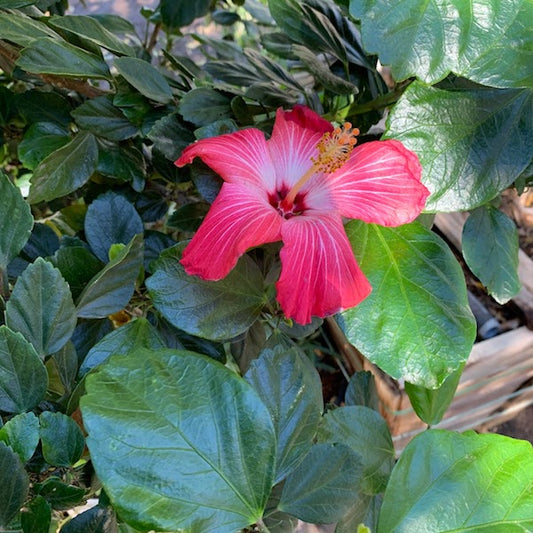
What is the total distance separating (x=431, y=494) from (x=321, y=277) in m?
0.17

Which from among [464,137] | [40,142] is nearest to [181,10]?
[40,142]

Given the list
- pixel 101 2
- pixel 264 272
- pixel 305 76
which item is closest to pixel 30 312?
pixel 264 272

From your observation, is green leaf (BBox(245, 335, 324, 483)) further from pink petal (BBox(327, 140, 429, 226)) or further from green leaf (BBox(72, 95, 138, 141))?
green leaf (BBox(72, 95, 138, 141))

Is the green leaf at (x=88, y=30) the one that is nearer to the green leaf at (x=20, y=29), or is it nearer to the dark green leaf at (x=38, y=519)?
the green leaf at (x=20, y=29)

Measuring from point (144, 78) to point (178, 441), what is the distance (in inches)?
16.5

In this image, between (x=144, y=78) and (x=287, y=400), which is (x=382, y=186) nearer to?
(x=287, y=400)

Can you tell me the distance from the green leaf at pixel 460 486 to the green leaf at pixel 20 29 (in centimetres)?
50

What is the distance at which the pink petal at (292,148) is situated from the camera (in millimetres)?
596

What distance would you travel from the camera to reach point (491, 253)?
0.67 meters

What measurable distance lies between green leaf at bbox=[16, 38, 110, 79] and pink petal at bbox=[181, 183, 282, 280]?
8.2 inches

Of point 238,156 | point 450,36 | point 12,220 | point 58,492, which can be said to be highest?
point 450,36

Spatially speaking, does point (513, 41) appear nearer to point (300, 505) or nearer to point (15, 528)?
point (300, 505)

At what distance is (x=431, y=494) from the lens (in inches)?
17.2

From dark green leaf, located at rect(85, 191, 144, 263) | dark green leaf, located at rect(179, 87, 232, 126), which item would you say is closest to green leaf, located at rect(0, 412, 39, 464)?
dark green leaf, located at rect(85, 191, 144, 263)
